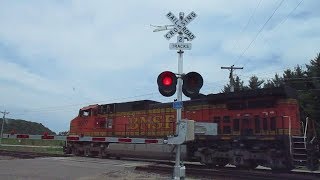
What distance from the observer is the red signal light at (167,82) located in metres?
9.46

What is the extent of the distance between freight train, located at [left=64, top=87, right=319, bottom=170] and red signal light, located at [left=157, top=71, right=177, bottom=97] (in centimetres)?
569

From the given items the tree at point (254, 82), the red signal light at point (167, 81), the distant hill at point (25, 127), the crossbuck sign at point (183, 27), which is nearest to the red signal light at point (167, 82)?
the red signal light at point (167, 81)

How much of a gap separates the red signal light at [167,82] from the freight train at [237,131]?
5.69 m

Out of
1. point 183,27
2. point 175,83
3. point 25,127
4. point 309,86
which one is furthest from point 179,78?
point 25,127

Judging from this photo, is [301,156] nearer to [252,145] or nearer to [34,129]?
[252,145]

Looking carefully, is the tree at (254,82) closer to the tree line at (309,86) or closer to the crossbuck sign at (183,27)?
the tree line at (309,86)

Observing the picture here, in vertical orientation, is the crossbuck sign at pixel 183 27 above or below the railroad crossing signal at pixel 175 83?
above

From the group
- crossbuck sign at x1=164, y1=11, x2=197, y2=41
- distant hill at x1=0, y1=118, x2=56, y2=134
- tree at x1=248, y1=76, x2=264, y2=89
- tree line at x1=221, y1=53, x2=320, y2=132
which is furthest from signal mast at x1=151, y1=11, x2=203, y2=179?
distant hill at x1=0, y1=118, x2=56, y2=134

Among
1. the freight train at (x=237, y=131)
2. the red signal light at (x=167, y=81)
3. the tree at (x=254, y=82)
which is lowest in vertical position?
the freight train at (x=237, y=131)

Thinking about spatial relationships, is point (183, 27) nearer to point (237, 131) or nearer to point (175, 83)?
point (175, 83)

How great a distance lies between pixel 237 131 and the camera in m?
20.5

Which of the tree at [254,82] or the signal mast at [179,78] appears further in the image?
the tree at [254,82]

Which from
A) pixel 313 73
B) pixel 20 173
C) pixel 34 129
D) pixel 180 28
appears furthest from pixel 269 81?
pixel 34 129

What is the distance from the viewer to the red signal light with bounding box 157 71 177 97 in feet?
31.0
